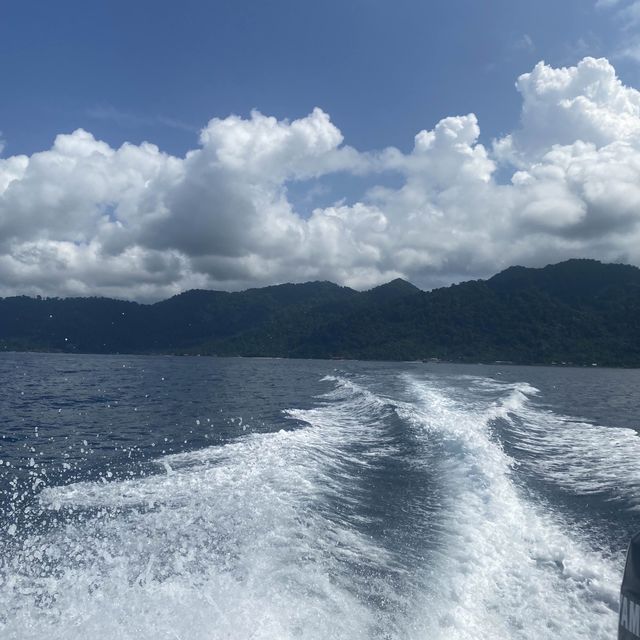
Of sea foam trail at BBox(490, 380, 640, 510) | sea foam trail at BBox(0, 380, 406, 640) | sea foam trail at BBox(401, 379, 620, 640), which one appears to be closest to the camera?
sea foam trail at BBox(0, 380, 406, 640)

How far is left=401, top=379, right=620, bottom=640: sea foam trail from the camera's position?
24.2ft

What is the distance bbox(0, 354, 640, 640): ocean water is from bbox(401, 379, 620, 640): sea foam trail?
33 mm

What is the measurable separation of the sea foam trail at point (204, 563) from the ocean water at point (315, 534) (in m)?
0.04

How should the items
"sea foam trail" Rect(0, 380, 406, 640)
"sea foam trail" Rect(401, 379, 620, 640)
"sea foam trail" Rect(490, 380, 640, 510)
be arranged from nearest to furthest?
"sea foam trail" Rect(0, 380, 406, 640), "sea foam trail" Rect(401, 379, 620, 640), "sea foam trail" Rect(490, 380, 640, 510)

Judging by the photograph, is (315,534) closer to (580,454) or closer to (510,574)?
(510,574)

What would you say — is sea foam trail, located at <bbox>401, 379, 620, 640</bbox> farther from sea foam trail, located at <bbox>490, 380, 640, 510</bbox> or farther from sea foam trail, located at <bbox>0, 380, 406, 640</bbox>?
sea foam trail, located at <bbox>490, 380, 640, 510</bbox>

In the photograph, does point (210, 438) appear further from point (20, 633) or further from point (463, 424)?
point (20, 633)

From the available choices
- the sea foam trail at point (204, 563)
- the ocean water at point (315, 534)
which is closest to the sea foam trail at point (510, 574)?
the ocean water at point (315, 534)

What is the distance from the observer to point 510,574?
29.1 ft

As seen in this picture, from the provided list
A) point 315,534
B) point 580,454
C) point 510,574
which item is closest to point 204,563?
point 315,534

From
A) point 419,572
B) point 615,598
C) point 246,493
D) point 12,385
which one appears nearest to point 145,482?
point 246,493

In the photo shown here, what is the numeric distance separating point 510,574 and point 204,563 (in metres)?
5.19

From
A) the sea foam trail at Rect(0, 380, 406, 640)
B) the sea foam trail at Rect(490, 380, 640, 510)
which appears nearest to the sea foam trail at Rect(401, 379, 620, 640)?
the sea foam trail at Rect(0, 380, 406, 640)

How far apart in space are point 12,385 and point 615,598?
5471cm
